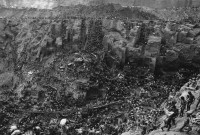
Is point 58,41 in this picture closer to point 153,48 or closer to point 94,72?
point 94,72

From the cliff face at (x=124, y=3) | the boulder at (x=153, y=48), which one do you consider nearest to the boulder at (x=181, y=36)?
the boulder at (x=153, y=48)

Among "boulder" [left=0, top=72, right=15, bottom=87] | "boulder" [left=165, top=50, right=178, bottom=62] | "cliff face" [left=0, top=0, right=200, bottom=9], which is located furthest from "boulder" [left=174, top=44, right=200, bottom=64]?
"boulder" [left=0, top=72, right=15, bottom=87]

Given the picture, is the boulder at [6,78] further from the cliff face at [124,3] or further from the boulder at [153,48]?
the cliff face at [124,3]

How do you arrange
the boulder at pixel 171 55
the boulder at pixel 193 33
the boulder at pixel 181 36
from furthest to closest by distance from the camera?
1. the boulder at pixel 193 33
2. the boulder at pixel 181 36
3. the boulder at pixel 171 55

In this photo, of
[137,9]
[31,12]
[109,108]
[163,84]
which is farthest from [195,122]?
[31,12]

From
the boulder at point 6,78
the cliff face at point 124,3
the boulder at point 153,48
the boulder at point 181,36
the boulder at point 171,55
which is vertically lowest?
the boulder at point 6,78

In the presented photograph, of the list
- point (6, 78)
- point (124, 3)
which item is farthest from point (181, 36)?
point (124, 3)

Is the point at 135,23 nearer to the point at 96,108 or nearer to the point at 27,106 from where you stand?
the point at 96,108

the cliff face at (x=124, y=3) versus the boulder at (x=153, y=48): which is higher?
the cliff face at (x=124, y=3)

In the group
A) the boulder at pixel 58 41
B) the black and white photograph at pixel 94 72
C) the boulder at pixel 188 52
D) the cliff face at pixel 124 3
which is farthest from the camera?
the cliff face at pixel 124 3
